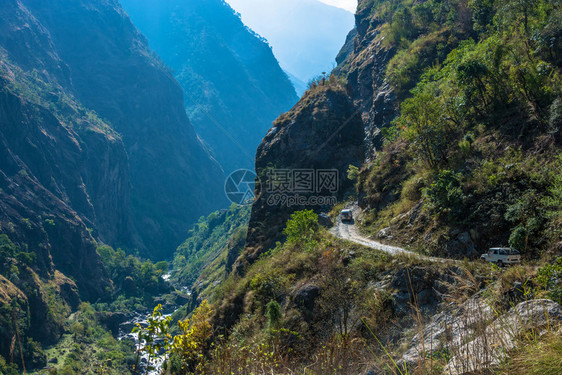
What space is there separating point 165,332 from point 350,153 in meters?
38.8

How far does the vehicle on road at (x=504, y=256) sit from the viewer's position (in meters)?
11.6

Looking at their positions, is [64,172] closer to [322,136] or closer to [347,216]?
[322,136]

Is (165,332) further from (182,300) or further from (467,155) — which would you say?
(182,300)

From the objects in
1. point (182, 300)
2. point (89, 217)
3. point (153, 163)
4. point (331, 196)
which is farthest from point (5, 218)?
point (153, 163)

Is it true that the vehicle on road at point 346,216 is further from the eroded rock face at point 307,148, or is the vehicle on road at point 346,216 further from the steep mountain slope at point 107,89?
the steep mountain slope at point 107,89

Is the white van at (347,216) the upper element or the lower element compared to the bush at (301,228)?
upper

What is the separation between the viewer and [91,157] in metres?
147

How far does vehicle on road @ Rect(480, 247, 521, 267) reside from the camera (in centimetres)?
1157

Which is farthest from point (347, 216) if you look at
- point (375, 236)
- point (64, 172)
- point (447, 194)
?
point (64, 172)

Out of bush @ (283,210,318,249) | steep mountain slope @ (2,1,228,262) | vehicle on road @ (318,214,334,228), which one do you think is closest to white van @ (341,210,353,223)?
vehicle on road @ (318,214,334,228)

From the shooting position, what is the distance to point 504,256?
38.4 ft

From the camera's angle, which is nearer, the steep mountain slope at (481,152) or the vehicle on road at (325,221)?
the steep mountain slope at (481,152)

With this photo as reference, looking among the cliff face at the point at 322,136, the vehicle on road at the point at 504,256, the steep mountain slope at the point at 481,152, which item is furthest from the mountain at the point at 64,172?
the vehicle on road at the point at 504,256

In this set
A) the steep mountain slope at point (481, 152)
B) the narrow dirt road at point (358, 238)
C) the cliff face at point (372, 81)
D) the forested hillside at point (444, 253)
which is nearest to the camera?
the forested hillside at point (444, 253)
